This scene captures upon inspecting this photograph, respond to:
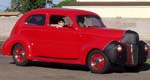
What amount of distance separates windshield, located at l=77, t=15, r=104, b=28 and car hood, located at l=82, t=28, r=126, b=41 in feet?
1.25

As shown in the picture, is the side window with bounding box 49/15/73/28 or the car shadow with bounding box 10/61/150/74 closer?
the side window with bounding box 49/15/73/28

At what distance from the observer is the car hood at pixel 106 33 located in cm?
1527

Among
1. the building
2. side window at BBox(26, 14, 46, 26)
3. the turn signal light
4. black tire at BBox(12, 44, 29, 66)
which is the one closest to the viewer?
the turn signal light

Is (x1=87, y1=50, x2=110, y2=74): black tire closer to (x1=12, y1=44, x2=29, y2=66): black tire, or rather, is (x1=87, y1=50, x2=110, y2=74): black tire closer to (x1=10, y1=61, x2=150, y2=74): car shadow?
(x1=10, y1=61, x2=150, y2=74): car shadow

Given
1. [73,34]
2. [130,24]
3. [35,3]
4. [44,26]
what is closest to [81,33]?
[73,34]

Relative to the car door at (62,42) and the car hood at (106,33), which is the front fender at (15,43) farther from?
the car hood at (106,33)

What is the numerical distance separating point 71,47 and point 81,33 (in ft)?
1.58

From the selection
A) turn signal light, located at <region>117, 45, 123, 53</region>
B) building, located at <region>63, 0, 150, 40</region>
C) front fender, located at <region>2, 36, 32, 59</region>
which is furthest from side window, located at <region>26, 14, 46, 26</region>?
building, located at <region>63, 0, 150, 40</region>

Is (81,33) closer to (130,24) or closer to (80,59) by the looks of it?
(80,59)

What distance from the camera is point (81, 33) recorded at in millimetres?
15664

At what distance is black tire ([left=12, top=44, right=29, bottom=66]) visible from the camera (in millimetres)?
16922

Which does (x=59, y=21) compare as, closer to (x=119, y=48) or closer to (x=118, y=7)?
(x=119, y=48)

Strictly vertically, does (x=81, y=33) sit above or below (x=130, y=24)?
above

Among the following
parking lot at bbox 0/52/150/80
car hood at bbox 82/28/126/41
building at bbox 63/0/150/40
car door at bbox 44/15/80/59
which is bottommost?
building at bbox 63/0/150/40
